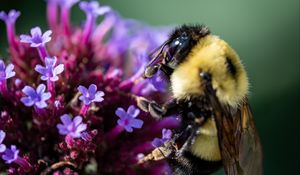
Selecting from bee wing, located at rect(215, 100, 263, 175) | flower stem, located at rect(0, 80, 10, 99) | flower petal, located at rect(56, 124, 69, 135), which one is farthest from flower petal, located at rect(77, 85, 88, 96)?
bee wing, located at rect(215, 100, 263, 175)

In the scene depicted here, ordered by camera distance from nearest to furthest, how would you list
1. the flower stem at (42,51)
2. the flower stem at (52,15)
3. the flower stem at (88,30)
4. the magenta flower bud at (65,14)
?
the flower stem at (42,51) < the flower stem at (88,30) < the magenta flower bud at (65,14) < the flower stem at (52,15)

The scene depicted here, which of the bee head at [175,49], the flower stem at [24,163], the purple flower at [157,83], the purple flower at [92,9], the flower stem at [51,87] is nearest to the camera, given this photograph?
the bee head at [175,49]

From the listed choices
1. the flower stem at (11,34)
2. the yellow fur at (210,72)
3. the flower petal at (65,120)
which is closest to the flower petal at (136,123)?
the yellow fur at (210,72)

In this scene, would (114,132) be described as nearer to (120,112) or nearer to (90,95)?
(120,112)

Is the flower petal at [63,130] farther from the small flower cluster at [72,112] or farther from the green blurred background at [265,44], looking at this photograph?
the green blurred background at [265,44]

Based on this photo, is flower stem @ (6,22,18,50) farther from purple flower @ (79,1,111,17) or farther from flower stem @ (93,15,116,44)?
flower stem @ (93,15,116,44)

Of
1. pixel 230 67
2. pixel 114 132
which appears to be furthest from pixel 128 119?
pixel 230 67
